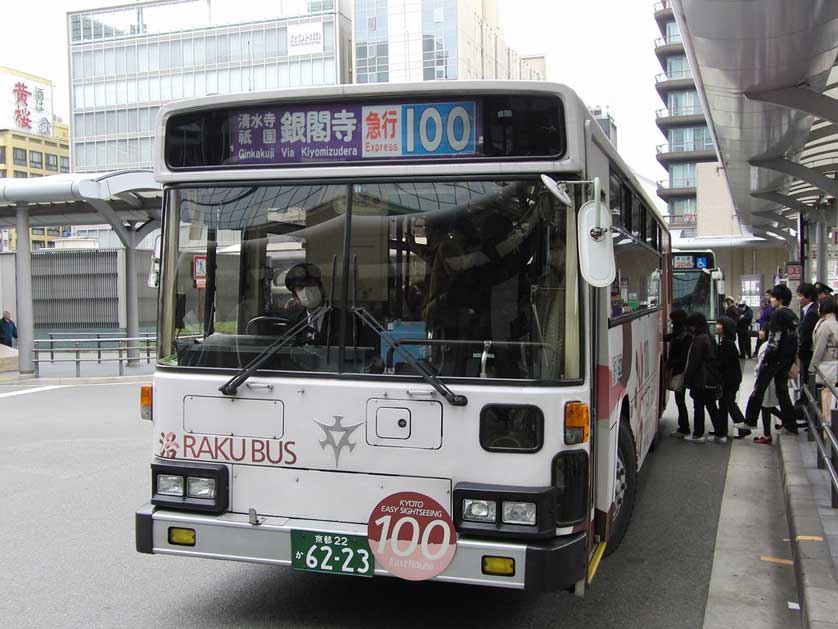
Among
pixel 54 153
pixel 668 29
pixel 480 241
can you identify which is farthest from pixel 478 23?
pixel 480 241

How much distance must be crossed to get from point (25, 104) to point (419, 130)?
372 ft

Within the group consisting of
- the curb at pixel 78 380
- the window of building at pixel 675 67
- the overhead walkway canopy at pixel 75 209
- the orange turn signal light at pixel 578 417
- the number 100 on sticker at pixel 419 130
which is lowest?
the curb at pixel 78 380

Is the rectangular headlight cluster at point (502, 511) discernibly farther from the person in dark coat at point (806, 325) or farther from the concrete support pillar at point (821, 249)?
the concrete support pillar at point (821, 249)

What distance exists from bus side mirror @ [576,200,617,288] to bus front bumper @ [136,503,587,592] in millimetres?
1268

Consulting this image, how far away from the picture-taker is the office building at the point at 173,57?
74.9m

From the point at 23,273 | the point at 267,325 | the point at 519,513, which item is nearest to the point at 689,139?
the point at 23,273

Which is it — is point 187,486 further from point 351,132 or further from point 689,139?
point 689,139

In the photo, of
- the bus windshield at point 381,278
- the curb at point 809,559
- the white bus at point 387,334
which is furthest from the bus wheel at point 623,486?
the bus windshield at point 381,278

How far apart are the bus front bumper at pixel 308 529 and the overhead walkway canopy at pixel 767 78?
5390 millimetres

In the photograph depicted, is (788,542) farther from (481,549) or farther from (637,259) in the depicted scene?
(481,549)

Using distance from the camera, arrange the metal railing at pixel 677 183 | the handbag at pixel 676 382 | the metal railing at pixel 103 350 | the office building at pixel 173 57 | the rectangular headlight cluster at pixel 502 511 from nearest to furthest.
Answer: the rectangular headlight cluster at pixel 502 511 → the handbag at pixel 676 382 → the metal railing at pixel 103 350 → the office building at pixel 173 57 → the metal railing at pixel 677 183

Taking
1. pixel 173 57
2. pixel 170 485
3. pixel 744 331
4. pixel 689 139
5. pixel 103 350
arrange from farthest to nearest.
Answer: pixel 689 139
pixel 173 57
pixel 744 331
pixel 103 350
pixel 170 485

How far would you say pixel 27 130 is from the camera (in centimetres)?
10750

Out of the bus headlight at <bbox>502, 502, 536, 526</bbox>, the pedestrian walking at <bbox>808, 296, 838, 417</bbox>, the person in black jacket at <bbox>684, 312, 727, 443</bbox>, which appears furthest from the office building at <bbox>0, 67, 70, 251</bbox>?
the bus headlight at <bbox>502, 502, 536, 526</bbox>
